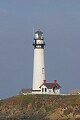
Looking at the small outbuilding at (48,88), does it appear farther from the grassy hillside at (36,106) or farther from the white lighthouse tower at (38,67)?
the grassy hillside at (36,106)

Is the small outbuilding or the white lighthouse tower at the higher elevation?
the white lighthouse tower

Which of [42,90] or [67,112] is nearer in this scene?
[67,112]

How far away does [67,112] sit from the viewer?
194ft

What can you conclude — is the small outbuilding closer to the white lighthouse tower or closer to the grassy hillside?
the white lighthouse tower

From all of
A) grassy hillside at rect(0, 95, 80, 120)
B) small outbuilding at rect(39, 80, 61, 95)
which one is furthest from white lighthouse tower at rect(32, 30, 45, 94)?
grassy hillside at rect(0, 95, 80, 120)

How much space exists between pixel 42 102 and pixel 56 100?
175 centimetres

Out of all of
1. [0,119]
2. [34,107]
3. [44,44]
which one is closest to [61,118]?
[0,119]

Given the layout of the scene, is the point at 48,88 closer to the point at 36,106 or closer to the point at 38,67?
the point at 38,67

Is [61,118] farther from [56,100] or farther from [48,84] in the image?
[48,84]

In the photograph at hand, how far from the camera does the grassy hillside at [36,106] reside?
62131 mm

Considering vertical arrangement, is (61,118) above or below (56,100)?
below

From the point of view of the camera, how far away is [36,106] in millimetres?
68750

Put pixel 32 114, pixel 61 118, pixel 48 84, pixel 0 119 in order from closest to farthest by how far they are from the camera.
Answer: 1. pixel 61 118
2. pixel 0 119
3. pixel 32 114
4. pixel 48 84

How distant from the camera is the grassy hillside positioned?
6213 centimetres
